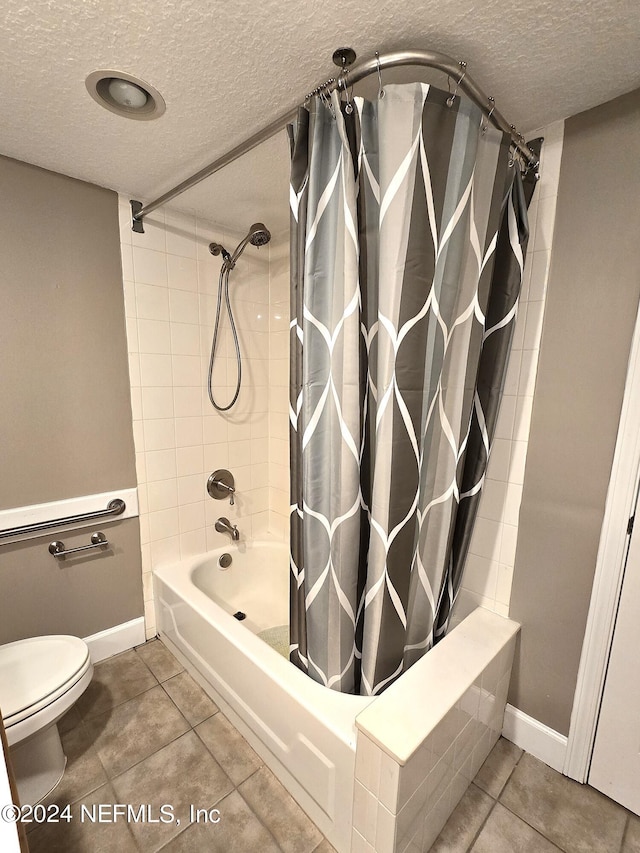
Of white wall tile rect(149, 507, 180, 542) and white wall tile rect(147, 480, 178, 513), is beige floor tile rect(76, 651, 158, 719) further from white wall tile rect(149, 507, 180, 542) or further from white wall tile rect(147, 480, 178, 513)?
white wall tile rect(147, 480, 178, 513)

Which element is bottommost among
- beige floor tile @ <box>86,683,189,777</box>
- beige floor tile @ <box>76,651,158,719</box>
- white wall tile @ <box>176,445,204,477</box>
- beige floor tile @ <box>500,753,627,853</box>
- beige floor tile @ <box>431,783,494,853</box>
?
beige floor tile @ <box>76,651,158,719</box>

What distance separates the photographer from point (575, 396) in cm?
121

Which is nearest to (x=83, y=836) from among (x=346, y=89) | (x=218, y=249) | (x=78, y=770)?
(x=78, y=770)

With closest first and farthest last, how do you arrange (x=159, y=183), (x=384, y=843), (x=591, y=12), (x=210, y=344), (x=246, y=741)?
(x=591, y=12) → (x=384, y=843) → (x=246, y=741) → (x=159, y=183) → (x=210, y=344)

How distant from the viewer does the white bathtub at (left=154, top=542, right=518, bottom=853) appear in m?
0.95

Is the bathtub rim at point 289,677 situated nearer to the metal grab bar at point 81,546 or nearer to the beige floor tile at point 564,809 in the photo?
the metal grab bar at point 81,546

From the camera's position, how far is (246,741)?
145 cm

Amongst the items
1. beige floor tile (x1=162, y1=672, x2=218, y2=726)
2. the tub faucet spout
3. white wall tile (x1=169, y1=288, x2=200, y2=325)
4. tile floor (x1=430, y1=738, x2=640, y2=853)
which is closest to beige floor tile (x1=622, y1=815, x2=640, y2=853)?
tile floor (x1=430, y1=738, x2=640, y2=853)

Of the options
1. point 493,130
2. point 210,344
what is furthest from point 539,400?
point 210,344

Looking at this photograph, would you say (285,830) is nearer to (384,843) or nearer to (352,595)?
(384,843)

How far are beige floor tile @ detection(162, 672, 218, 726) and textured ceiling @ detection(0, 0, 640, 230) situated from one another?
2.19 metres

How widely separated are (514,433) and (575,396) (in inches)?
8.7

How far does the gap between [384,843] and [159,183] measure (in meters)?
2.34

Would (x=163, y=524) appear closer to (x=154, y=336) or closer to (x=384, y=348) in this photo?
(x=154, y=336)
